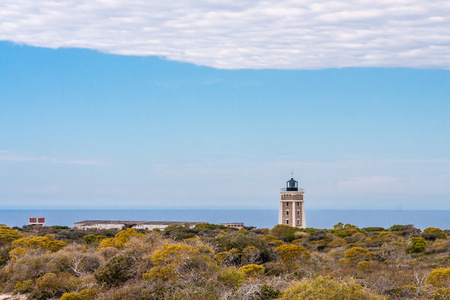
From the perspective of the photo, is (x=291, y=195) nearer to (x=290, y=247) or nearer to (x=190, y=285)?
(x=290, y=247)

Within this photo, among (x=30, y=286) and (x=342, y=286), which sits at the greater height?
(x=342, y=286)

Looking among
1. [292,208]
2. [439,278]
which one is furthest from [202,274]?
[292,208]

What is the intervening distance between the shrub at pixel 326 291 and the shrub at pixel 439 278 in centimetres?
403

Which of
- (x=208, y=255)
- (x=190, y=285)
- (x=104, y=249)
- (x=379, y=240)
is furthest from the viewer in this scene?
(x=379, y=240)

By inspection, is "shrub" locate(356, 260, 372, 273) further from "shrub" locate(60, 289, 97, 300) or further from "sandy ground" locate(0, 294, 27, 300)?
"sandy ground" locate(0, 294, 27, 300)

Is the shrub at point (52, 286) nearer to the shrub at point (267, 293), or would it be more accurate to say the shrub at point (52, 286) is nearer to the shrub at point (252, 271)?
the shrub at point (252, 271)

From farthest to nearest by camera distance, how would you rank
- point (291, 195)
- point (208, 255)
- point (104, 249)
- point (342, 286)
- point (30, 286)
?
point (291, 195) → point (104, 249) → point (30, 286) → point (208, 255) → point (342, 286)

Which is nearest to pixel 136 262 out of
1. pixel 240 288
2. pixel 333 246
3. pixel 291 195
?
pixel 240 288

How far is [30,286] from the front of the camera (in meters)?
16.2

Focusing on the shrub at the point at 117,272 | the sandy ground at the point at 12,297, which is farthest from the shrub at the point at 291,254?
the sandy ground at the point at 12,297

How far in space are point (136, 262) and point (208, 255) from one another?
220 centimetres

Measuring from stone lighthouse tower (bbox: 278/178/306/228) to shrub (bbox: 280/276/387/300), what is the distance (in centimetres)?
4597

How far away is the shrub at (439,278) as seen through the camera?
1354 centimetres

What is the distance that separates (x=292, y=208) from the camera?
56.2 meters
